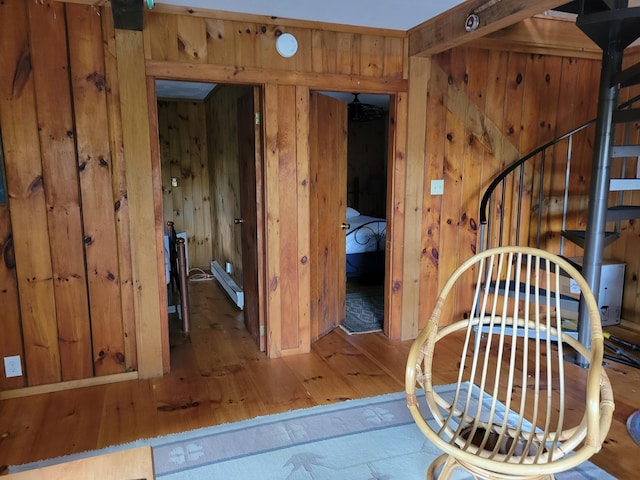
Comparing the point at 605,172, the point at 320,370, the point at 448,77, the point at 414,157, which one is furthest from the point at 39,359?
the point at 605,172

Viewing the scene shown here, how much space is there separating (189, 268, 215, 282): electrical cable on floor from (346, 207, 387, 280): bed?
177 centimetres

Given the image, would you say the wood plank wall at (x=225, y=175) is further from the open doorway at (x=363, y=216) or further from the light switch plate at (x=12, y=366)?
the light switch plate at (x=12, y=366)

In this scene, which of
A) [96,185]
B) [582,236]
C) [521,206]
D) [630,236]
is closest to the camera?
[96,185]

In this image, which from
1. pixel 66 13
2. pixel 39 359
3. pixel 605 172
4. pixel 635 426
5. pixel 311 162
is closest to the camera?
pixel 635 426

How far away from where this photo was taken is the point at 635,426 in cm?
235

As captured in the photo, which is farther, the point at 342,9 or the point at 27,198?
the point at 342,9

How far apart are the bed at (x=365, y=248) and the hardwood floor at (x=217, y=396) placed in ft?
5.18

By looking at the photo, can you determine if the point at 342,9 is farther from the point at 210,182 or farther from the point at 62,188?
the point at 210,182

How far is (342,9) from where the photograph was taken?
272cm

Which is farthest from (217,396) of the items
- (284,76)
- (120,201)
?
(284,76)

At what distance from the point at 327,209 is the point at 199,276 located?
269 cm

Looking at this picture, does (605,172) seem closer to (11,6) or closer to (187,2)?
(187,2)

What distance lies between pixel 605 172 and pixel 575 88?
4.01ft

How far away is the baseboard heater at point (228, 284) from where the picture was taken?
436 centimetres
